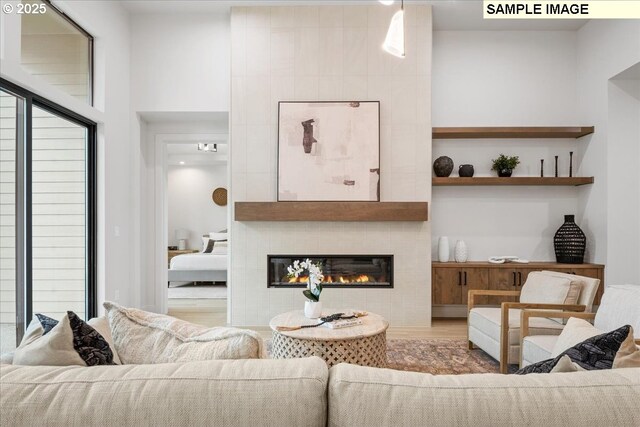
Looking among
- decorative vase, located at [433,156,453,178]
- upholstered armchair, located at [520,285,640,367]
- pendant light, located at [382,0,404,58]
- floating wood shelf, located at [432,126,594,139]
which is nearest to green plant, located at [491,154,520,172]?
floating wood shelf, located at [432,126,594,139]

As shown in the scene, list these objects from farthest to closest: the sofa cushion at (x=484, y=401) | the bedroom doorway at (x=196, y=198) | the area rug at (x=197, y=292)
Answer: the bedroom doorway at (x=196, y=198), the area rug at (x=197, y=292), the sofa cushion at (x=484, y=401)

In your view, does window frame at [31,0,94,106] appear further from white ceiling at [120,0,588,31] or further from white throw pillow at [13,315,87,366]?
white throw pillow at [13,315,87,366]

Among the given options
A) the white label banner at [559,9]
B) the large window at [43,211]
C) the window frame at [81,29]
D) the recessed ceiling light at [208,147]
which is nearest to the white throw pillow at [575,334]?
the white label banner at [559,9]

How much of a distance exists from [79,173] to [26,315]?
145 cm

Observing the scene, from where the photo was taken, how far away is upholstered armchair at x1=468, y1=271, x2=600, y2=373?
3100 millimetres

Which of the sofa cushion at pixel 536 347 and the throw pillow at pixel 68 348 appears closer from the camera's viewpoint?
the throw pillow at pixel 68 348

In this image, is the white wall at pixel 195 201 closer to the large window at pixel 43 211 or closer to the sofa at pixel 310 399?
the large window at pixel 43 211

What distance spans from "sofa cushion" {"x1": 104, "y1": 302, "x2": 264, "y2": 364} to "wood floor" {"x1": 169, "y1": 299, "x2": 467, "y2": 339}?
3.02m

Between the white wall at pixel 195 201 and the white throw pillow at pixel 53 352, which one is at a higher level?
the white wall at pixel 195 201

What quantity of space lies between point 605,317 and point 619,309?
120 mm

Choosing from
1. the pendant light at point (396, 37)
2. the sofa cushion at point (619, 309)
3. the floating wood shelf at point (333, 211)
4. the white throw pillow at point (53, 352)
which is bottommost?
the sofa cushion at point (619, 309)

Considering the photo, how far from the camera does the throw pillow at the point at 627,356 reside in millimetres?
1224

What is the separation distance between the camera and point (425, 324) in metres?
4.71

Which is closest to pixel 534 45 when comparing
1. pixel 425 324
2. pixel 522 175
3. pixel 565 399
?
pixel 522 175
